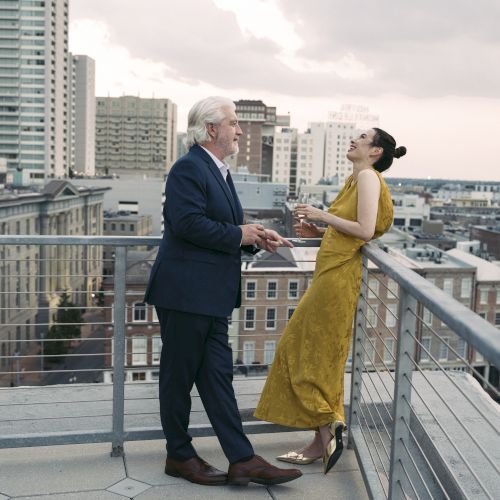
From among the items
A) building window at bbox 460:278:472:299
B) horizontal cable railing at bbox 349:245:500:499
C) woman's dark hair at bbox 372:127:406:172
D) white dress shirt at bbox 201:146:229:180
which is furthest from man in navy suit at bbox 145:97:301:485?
building window at bbox 460:278:472:299

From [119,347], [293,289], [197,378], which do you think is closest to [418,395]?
[197,378]

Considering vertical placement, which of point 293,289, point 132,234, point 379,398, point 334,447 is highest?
point 293,289

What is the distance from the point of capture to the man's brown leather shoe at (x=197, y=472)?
9.04 ft

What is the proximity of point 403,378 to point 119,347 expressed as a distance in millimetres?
1365

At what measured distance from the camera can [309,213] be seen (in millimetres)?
2920

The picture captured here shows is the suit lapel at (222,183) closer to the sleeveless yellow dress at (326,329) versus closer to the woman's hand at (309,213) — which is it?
the woman's hand at (309,213)

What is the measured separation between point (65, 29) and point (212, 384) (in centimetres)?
10197

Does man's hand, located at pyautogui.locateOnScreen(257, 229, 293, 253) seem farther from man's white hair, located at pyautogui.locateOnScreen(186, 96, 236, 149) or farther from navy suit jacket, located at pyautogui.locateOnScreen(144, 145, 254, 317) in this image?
man's white hair, located at pyautogui.locateOnScreen(186, 96, 236, 149)

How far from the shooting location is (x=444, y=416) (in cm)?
405

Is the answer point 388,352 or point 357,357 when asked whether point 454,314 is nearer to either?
point 388,352

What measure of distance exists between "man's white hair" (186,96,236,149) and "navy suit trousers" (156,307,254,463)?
741 millimetres

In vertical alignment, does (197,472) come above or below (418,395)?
below

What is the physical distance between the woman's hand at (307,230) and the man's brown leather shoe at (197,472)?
4.11ft

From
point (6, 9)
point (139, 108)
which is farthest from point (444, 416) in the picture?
point (139, 108)
